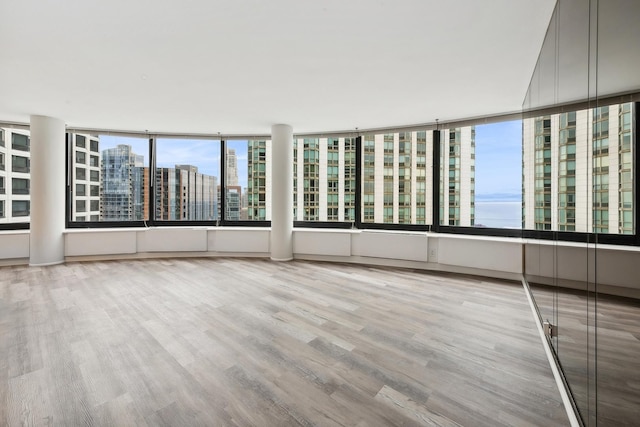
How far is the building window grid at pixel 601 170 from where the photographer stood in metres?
1.22

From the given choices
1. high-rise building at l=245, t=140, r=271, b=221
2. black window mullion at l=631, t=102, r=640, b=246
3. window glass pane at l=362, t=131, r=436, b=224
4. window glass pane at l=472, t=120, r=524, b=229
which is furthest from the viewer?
high-rise building at l=245, t=140, r=271, b=221

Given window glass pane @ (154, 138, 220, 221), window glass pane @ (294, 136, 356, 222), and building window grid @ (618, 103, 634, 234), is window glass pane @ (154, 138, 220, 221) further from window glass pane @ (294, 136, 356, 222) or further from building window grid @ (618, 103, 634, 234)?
building window grid @ (618, 103, 634, 234)

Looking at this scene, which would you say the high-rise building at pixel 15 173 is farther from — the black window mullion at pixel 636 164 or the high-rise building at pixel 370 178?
the black window mullion at pixel 636 164

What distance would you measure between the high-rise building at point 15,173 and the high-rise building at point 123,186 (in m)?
1.17

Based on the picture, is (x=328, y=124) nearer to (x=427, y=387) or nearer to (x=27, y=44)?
(x=27, y=44)

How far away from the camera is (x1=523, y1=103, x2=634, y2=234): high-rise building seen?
1.09 metres

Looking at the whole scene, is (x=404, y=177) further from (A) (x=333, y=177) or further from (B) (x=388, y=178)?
(A) (x=333, y=177)

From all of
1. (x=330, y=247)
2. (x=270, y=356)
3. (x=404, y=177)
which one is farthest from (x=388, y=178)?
(x=270, y=356)

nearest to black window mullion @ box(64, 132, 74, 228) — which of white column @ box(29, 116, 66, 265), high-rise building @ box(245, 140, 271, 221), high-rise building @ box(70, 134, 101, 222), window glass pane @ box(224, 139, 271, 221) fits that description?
high-rise building @ box(70, 134, 101, 222)

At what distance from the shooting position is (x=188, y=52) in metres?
2.84

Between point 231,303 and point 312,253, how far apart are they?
105 inches

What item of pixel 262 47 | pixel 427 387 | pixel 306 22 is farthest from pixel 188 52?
pixel 427 387

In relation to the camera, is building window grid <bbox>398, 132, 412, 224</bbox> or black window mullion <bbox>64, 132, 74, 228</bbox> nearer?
building window grid <bbox>398, 132, 412, 224</bbox>

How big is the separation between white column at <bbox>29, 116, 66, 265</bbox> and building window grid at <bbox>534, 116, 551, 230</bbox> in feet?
24.8
